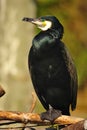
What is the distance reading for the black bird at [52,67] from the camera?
3903 mm

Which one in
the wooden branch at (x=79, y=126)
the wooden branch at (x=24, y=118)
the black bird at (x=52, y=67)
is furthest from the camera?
the black bird at (x=52, y=67)

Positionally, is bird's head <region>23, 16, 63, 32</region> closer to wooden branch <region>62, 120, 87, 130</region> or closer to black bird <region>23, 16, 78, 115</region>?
black bird <region>23, 16, 78, 115</region>

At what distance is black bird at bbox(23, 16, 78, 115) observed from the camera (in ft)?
12.8

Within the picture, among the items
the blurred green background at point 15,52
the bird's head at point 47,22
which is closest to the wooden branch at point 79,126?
the bird's head at point 47,22

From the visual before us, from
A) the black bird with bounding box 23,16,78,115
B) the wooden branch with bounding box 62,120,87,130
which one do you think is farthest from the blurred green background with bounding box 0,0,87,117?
the wooden branch with bounding box 62,120,87,130

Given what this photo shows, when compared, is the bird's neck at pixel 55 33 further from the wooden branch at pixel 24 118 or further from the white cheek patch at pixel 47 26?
the wooden branch at pixel 24 118

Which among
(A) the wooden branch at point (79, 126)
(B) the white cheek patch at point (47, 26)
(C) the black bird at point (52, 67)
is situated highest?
(B) the white cheek patch at point (47, 26)

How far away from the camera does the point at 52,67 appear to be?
13.2 feet

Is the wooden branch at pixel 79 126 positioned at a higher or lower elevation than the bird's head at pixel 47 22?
lower

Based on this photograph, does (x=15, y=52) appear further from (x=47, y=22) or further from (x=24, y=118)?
(x=24, y=118)

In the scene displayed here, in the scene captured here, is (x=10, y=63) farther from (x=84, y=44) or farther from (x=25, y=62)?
(x=84, y=44)

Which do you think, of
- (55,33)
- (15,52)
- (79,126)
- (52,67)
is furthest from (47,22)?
(15,52)

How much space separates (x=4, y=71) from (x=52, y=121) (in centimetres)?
327

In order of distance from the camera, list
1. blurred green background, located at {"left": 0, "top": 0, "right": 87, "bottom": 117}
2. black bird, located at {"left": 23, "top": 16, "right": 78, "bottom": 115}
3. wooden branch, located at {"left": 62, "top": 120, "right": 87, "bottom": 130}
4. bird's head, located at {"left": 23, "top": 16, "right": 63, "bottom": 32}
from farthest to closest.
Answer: blurred green background, located at {"left": 0, "top": 0, "right": 87, "bottom": 117} → black bird, located at {"left": 23, "top": 16, "right": 78, "bottom": 115} → bird's head, located at {"left": 23, "top": 16, "right": 63, "bottom": 32} → wooden branch, located at {"left": 62, "top": 120, "right": 87, "bottom": 130}
